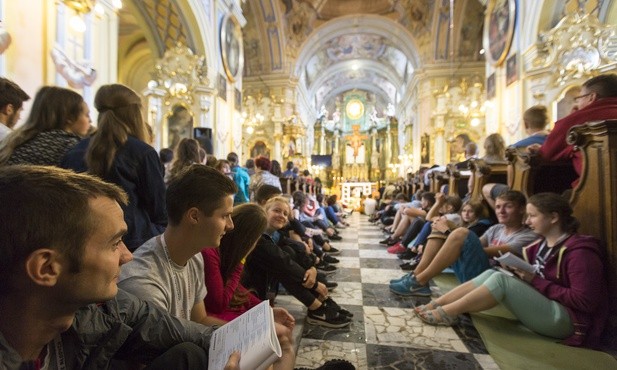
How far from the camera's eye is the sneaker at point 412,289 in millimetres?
2590

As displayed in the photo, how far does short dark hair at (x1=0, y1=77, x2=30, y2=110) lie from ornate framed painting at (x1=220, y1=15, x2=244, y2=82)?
263 inches

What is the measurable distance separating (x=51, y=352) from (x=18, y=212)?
0.37 m

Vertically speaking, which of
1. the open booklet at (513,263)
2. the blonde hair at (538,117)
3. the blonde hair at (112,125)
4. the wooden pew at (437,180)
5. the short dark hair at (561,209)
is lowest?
the open booklet at (513,263)

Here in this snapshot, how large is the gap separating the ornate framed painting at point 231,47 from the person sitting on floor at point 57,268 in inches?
321

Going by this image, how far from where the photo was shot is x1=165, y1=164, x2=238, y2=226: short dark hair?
1238 millimetres

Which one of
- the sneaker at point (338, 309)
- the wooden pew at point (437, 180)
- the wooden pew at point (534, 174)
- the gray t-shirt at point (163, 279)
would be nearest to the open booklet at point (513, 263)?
the wooden pew at point (534, 174)

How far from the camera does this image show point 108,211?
2.40 ft

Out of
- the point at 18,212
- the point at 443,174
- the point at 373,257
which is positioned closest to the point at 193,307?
the point at 18,212

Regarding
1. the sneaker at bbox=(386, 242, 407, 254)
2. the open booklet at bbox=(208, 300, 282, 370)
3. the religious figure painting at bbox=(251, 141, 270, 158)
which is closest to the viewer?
A: the open booklet at bbox=(208, 300, 282, 370)

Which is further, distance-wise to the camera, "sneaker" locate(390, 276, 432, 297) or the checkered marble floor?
"sneaker" locate(390, 276, 432, 297)

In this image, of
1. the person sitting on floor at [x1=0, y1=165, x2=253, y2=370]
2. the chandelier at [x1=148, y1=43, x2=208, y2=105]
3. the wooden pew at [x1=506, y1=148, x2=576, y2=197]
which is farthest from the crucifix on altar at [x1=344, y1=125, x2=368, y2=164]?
the person sitting on floor at [x1=0, y1=165, x2=253, y2=370]

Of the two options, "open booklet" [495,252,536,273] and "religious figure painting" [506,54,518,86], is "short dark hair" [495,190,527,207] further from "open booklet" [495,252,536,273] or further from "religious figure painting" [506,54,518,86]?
"religious figure painting" [506,54,518,86]

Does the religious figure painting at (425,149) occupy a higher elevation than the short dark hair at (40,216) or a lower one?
higher

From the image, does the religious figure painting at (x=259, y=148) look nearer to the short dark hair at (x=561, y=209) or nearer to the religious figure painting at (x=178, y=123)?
the religious figure painting at (x=178, y=123)
